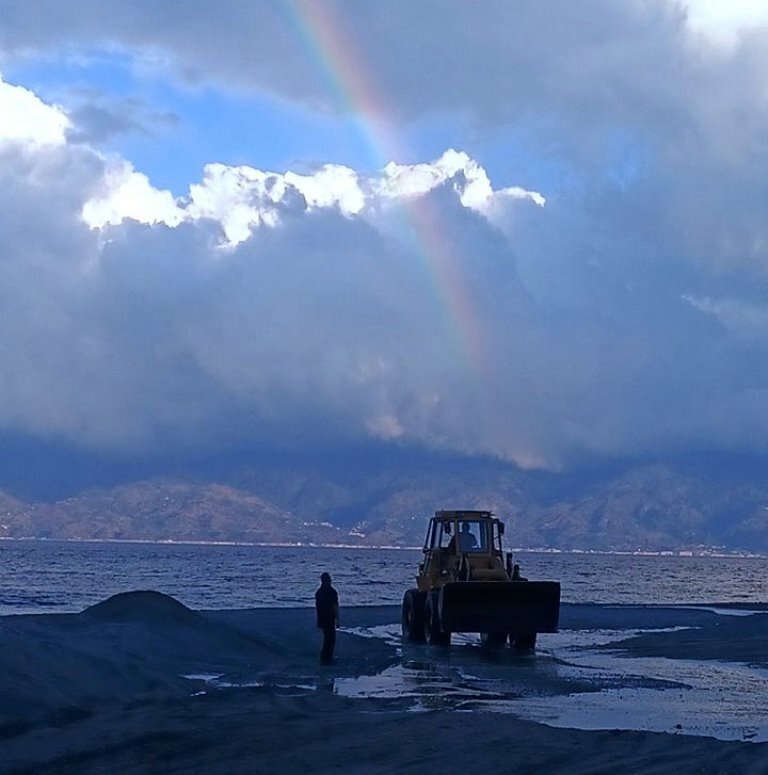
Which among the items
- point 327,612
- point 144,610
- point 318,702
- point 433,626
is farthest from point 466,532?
point 318,702

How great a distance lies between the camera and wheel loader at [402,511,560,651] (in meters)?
29.3

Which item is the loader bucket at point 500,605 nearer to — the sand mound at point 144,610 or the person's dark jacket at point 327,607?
the person's dark jacket at point 327,607

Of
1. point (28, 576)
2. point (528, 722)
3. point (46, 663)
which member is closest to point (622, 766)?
point (528, 722)

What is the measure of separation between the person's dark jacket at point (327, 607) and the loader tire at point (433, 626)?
16.8 feet

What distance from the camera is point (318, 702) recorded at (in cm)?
1934

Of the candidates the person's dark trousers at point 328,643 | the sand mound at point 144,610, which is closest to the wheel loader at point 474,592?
the person's dark trousers at point 328,643

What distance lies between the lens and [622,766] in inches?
538

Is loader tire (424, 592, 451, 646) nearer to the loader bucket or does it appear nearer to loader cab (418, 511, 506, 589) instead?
loader cab (418, 511, 506, 589)

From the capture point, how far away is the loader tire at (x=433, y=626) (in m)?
30.9

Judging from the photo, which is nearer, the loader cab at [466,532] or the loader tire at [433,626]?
the loader tire at [433,626]

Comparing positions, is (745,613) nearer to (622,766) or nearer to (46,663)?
(46,663)

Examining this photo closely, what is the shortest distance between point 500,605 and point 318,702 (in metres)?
10.6

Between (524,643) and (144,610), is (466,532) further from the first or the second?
(144,610)

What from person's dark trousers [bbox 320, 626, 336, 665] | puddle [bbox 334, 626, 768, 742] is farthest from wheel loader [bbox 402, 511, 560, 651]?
person's dark trousers [bbox 320, 626, 336, 665]
